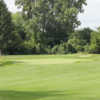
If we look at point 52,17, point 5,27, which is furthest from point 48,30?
point 5,27

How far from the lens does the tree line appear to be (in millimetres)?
56412

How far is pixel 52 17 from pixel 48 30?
349cm

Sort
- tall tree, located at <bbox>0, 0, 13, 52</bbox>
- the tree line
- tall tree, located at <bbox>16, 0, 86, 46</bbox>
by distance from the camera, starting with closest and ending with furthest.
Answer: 1. tall tree, located at <bbox>0, 0, 13, 52</bbox>
2. the tree line
3. tall tree, located at <bbox>16, 0, 86, 46</bbox>

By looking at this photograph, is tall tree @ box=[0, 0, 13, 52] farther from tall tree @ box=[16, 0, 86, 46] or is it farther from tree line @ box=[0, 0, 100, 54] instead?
tall tree @ box=[16, 0, 86, 46]

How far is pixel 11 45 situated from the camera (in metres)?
54.8

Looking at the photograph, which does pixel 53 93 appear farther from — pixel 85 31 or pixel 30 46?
pixel 85 31

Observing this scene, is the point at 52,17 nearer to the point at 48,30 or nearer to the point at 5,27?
the point at 48,30

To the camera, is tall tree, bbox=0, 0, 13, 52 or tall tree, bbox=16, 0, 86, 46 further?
tall tree, bbox=16, 0, 86, 46

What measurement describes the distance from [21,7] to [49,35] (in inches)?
388

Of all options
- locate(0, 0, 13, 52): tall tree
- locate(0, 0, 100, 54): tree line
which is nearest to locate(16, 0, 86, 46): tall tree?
locate(0, 0, 100, 54): tree line

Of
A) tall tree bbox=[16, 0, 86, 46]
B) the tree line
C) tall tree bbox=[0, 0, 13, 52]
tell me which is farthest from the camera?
tall tree bbox=[16, 0, 86, 46]

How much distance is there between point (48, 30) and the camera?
62.2m

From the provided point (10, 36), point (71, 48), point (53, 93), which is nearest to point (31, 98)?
point (53, 93)

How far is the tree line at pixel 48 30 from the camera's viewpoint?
5641 centimetres
